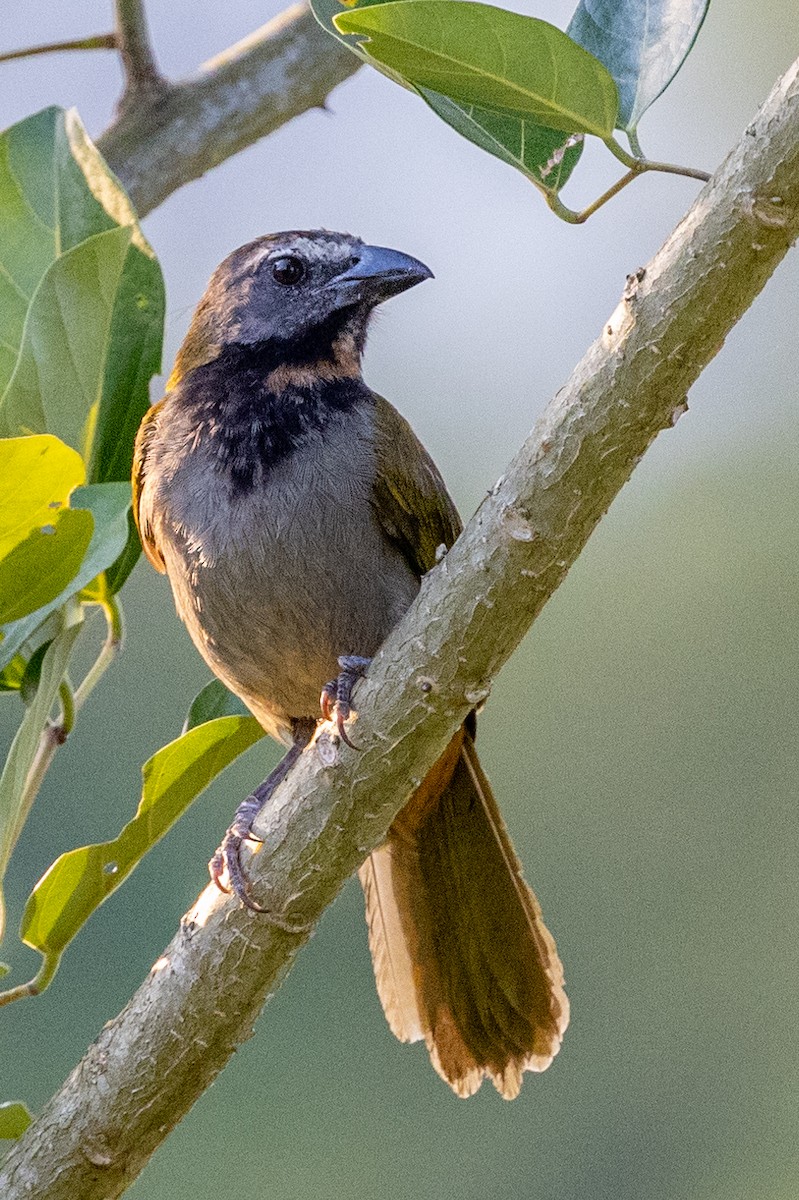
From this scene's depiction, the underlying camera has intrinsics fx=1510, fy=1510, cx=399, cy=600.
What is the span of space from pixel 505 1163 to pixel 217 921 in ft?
18.6

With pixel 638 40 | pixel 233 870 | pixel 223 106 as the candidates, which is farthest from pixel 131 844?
pixel 223 106

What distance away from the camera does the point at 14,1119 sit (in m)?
2.34

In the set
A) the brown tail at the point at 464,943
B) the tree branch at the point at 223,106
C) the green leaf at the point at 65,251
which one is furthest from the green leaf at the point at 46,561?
the tree branch at the point at 223,106

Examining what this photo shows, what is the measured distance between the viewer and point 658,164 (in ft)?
5.82

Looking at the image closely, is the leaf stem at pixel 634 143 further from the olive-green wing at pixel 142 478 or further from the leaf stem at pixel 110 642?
the olive-green wing at pixel 142 478

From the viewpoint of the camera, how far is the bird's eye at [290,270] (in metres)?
3.31

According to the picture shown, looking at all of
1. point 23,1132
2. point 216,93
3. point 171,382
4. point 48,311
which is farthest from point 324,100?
point 23,1132

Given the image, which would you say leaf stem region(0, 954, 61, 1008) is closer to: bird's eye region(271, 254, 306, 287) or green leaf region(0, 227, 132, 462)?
green leaf region(0, 227, 132, 462)

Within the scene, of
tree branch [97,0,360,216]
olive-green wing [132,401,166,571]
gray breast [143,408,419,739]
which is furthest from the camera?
tree branch [97,0,360,216]

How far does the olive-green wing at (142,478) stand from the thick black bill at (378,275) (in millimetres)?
499

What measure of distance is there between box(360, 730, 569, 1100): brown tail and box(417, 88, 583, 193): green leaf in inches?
52.9

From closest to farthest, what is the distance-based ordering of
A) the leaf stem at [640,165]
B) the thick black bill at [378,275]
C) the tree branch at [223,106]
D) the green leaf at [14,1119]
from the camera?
1. the leaf stem at [640,165]
2. the green leaf at [14,1119]
3. the thick black bill at [378,275]
4. the tree branch at [223,106]

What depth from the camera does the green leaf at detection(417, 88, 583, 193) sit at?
199 centimetres

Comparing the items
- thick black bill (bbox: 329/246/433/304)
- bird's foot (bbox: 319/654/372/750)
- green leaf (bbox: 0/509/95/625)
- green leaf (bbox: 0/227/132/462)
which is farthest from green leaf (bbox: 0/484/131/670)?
thick black bill (bbox: 329/246/433/304)
